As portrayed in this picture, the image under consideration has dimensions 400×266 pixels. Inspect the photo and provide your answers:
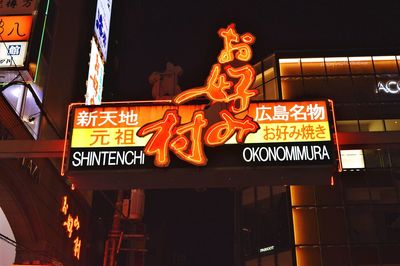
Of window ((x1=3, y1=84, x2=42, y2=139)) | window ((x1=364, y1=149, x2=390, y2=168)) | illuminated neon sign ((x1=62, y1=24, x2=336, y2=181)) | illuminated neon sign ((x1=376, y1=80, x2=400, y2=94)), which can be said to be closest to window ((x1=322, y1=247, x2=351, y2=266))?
window ((x1=364, y1=149, x2=390, y2=168))

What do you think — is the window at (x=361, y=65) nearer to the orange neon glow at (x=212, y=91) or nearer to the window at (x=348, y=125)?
the window at (x=348, y=125)

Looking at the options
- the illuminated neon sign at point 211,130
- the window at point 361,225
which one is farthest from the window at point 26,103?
the window at point 361,225

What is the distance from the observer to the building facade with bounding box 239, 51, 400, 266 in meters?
24.3

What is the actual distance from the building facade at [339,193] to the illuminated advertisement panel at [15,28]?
1459 centimetres

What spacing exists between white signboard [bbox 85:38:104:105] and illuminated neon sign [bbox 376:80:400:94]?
52.2ft

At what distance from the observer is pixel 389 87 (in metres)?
27.6

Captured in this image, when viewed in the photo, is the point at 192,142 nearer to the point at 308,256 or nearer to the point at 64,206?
the point at 64,206

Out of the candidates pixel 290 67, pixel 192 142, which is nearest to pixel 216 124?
pixel 192 142

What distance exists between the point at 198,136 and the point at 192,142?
0.55 feet

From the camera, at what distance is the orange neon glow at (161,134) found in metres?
8.62

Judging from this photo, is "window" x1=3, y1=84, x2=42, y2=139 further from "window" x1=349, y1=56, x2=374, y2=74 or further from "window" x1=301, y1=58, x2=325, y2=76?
"window" x1=349, y1=56, x2=374, y2=74

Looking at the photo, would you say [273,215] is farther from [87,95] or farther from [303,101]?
[303,101]

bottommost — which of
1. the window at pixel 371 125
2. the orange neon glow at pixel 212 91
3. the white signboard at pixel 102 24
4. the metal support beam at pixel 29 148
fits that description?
the metal support beam at pixel 29 148

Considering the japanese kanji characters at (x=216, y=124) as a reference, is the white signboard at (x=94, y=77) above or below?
above
